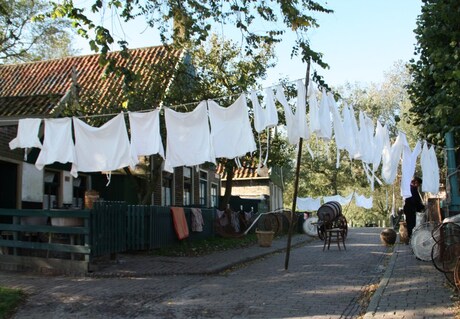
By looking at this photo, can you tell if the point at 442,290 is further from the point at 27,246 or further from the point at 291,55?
the point at 27,246

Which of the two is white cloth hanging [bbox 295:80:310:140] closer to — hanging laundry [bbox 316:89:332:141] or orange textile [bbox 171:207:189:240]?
hanging laundry [bbox 316:89:332:141]

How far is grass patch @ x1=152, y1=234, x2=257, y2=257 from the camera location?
1402 cm

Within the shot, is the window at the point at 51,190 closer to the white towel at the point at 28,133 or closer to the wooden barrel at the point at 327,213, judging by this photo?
the white towel at the point at 28,133

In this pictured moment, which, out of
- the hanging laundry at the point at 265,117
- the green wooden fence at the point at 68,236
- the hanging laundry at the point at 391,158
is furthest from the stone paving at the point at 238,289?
the hanging laundry at the point at 265,117

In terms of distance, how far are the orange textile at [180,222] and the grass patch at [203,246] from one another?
322 mm

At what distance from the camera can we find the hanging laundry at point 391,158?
10562 mm

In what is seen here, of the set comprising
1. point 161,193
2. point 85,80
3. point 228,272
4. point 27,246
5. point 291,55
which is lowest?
point 228,272

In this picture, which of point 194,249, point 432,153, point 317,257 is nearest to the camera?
point 432,153

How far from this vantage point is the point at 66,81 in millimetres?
18984

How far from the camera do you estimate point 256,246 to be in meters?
17.3

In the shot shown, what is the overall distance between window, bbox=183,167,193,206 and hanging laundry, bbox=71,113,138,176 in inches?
588

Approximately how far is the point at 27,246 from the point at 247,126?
18.5 feet

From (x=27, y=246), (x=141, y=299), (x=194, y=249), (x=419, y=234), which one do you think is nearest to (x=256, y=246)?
(x=194, y=249)

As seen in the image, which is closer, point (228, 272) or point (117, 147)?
point (117, 147)
